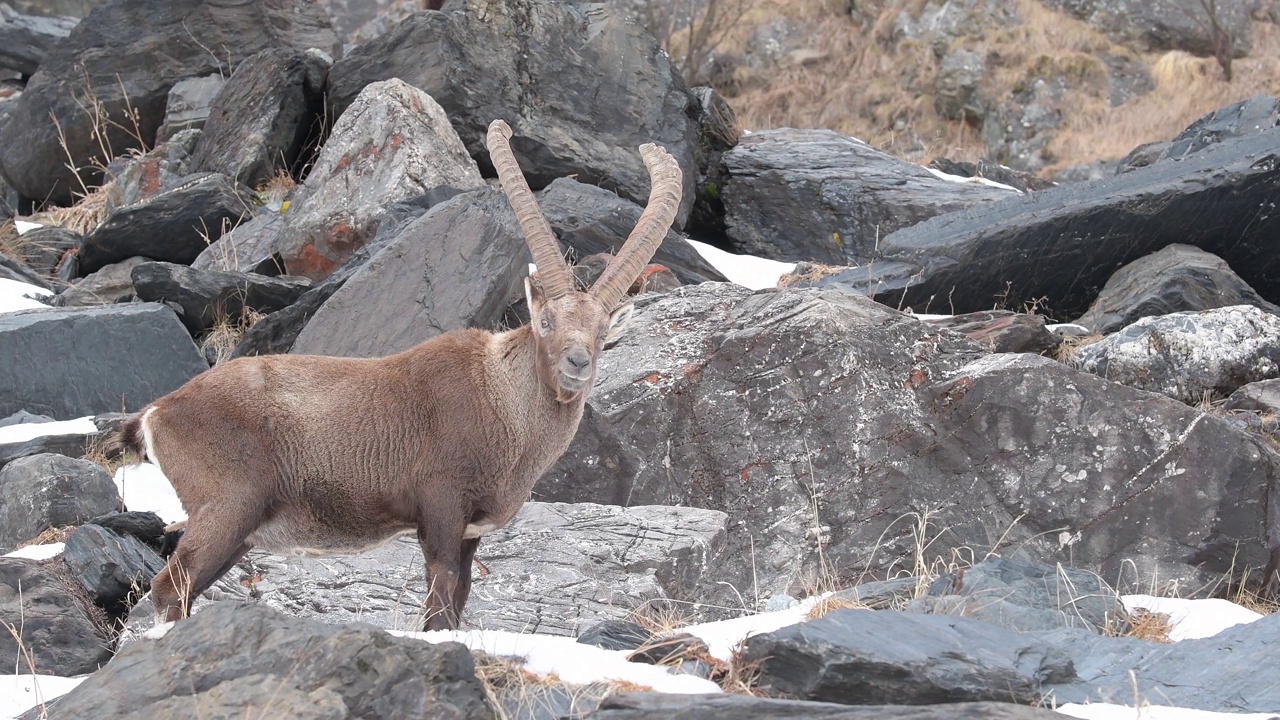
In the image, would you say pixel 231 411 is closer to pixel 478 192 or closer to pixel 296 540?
pixel 296 540

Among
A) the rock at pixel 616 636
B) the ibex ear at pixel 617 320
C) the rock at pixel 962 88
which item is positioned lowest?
the rock at pixel 962 88

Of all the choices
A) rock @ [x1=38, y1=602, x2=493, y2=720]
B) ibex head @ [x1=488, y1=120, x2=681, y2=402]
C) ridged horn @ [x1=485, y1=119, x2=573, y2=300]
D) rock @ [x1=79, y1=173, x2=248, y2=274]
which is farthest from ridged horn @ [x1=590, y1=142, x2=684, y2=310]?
rock @ [x1=79, y1=173, x2=248, y2=274]

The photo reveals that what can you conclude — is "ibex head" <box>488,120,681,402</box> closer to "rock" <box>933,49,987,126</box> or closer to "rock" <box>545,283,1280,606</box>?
"rock" <box>545,283,1280,606</box>

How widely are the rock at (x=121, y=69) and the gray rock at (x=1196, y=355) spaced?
11602mm

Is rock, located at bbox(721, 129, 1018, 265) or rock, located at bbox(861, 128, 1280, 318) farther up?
rock, located at bbox(861, 128, 1280, 318)

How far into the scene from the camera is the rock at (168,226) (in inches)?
548

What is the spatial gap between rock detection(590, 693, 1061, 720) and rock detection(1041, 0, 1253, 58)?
86.2 ft

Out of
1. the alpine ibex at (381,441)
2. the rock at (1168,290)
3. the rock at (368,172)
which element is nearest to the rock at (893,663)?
the alpine ibex at (381,441)

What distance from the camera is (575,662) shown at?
544 cm

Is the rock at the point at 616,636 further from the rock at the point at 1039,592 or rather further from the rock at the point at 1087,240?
the rock at the point at 1087,240

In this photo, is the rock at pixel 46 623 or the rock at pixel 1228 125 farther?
the rock at pixel 1228 125

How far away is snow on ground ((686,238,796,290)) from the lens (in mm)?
13906

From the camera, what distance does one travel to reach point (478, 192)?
11867mm

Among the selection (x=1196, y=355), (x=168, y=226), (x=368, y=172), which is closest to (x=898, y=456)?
(x=1196, y=355)
